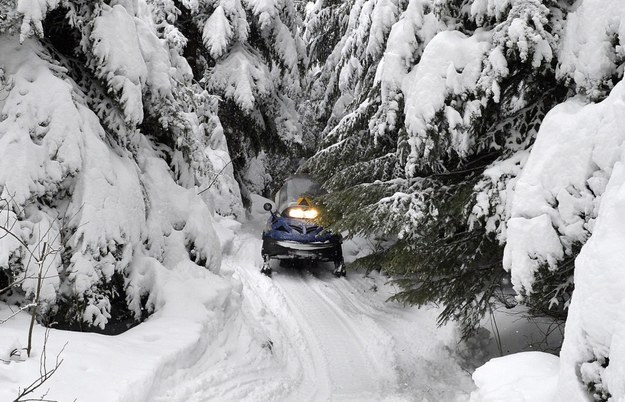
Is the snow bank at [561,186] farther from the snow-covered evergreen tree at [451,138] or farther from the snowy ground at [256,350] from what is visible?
the snowy ground at [256,350]

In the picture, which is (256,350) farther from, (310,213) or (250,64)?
(250,64)

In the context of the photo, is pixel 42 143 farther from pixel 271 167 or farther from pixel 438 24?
pixel 271 167

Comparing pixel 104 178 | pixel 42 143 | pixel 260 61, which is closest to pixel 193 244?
pixel 104 178

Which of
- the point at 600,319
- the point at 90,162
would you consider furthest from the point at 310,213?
the point at 600,319

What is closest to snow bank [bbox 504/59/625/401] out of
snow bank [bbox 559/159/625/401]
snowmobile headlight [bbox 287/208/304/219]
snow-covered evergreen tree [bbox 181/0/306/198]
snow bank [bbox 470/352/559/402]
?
snow bank [bbox 559/159/625/401]

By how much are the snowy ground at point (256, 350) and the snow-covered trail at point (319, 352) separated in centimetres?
2

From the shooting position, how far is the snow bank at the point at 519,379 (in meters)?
3.00

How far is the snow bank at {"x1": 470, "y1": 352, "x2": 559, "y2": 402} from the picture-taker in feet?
9.84

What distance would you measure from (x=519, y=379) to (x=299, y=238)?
25.9ft

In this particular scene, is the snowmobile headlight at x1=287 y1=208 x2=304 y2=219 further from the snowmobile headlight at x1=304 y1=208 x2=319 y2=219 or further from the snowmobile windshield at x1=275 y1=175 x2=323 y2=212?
the snowmobile windshield at x1=275 y1=175 x2=323 y2=212

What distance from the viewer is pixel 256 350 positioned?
6188 mm

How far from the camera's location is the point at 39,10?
4.54 metres

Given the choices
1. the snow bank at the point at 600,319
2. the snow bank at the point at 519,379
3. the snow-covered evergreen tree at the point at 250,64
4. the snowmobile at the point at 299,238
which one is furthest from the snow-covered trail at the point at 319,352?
the snow-covered evergreen tree at the point at 250,64

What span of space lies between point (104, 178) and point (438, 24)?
393cm
